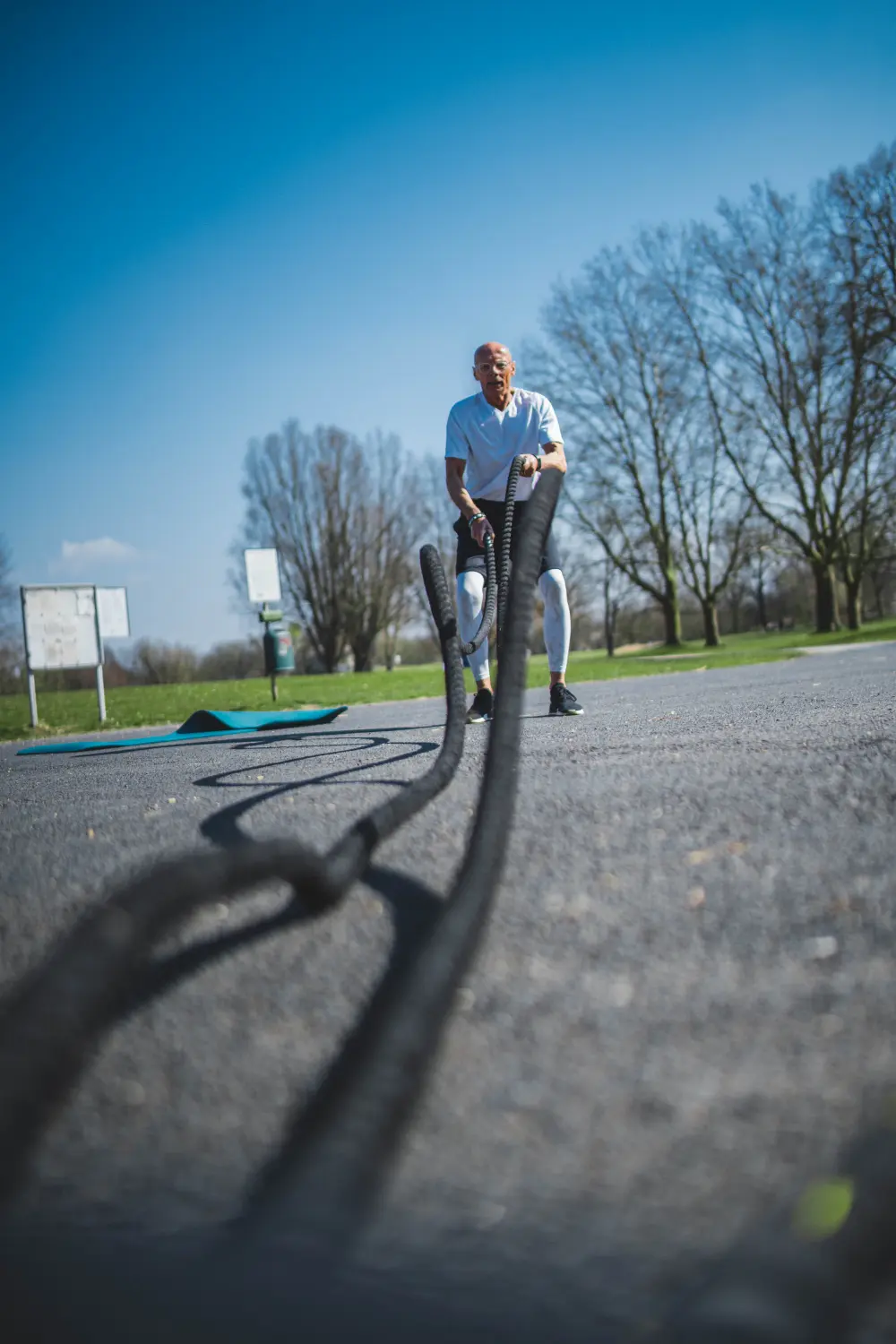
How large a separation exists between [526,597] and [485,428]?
3304 millimetres

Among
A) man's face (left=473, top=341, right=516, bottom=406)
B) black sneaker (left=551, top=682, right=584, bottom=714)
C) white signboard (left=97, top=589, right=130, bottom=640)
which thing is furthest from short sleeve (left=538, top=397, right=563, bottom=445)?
white signboard (left=97, top=589, right=130, bottom=640)

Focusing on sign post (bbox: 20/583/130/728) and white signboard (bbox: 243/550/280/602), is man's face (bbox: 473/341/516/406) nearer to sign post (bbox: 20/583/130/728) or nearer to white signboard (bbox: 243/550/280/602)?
sign post (bbox: 20/583/130/728)

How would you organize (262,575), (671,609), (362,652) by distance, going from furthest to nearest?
(362,652), (671,609), (262,575)

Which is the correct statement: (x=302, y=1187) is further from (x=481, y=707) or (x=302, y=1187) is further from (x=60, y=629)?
(x=60, y=629)

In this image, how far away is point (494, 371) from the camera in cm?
504

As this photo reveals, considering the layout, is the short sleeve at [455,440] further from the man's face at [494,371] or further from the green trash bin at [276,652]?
the green trash bin at [276,652]

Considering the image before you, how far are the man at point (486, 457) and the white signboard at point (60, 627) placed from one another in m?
8.67

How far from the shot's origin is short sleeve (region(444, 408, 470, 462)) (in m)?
5.16

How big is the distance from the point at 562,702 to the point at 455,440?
173 cm

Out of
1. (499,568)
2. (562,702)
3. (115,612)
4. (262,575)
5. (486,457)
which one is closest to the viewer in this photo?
(499,568)

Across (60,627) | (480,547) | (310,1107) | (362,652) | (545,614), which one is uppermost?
(362,652)

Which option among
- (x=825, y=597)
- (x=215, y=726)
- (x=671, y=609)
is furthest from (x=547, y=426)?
(x=671, y=609)

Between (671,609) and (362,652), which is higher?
(671,609)

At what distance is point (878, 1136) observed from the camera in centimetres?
86
